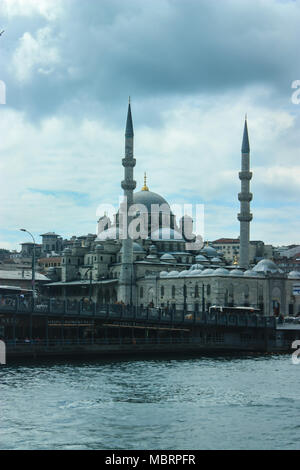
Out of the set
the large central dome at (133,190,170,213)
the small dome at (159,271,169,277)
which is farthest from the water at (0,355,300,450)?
the large central dome at (133,190,170,213)

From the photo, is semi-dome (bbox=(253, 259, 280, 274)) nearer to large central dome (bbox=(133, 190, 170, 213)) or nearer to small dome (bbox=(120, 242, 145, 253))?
small dome (bbox=(120, 242, 145, 253))

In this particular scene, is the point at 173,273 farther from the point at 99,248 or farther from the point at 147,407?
the point at 147,407

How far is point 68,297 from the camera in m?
110

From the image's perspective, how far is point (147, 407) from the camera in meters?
34.2

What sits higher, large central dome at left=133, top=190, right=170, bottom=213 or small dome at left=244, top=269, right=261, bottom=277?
large central dome at left=133, top=190, right=170, bottom=213

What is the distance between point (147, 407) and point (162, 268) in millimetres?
72261

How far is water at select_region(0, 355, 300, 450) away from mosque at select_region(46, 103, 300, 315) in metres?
35.6

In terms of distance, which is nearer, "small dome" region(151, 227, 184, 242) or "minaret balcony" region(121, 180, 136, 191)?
"minaret balcony" region(121, 180, 136, 191)

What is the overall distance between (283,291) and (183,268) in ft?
56.0

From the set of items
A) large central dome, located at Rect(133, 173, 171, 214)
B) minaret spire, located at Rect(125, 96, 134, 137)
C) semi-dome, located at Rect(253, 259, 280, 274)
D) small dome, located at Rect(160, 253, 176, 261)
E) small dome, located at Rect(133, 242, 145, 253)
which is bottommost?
semi-dome, located at Rect(253, 259, 280, 274)

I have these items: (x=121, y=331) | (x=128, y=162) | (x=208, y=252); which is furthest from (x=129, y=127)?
(x=121, y=331)

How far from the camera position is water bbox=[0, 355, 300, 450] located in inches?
1097
